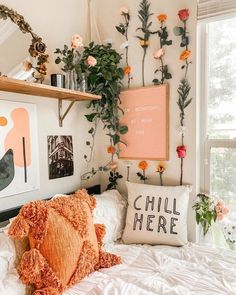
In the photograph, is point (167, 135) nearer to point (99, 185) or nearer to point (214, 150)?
point (214, 150)

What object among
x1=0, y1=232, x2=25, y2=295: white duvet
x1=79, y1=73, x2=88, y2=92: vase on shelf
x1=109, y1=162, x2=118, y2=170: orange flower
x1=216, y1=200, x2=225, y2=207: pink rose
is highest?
x1=79, y1=73, x2=88, y2=92: vase on shelf

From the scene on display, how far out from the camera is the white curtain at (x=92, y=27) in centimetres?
215

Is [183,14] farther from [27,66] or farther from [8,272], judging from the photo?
[8,272]

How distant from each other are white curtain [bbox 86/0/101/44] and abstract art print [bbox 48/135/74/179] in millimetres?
855

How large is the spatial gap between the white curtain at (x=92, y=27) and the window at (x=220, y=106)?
0.85 metres

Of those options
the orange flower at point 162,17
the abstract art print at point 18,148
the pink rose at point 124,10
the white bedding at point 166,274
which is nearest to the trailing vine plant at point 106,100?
the pink rose at point 124,10

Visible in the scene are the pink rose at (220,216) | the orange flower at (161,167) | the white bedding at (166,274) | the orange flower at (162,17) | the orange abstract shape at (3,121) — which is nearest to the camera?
the white bedding at (166,274)

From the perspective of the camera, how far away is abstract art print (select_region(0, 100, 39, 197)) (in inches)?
59.0

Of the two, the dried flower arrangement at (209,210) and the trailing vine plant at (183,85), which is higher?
the trailing vine plant at (183,85)

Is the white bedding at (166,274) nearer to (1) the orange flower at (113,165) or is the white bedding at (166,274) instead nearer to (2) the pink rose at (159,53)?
(1) the orange flower at (113,165)

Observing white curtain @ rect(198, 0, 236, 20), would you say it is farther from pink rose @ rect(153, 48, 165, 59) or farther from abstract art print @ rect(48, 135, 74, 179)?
abstract art print @ rect(48, 135, 74, 179)

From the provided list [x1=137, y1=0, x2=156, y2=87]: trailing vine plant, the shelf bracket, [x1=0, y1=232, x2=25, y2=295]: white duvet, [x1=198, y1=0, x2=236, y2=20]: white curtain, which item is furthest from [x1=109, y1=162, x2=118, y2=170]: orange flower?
[x1=198, y1=0, x2=236, y2=20]: white curtain

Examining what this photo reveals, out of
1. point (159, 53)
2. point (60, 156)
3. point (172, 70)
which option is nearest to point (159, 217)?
point (60, 156)

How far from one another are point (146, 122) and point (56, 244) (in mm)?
1103
